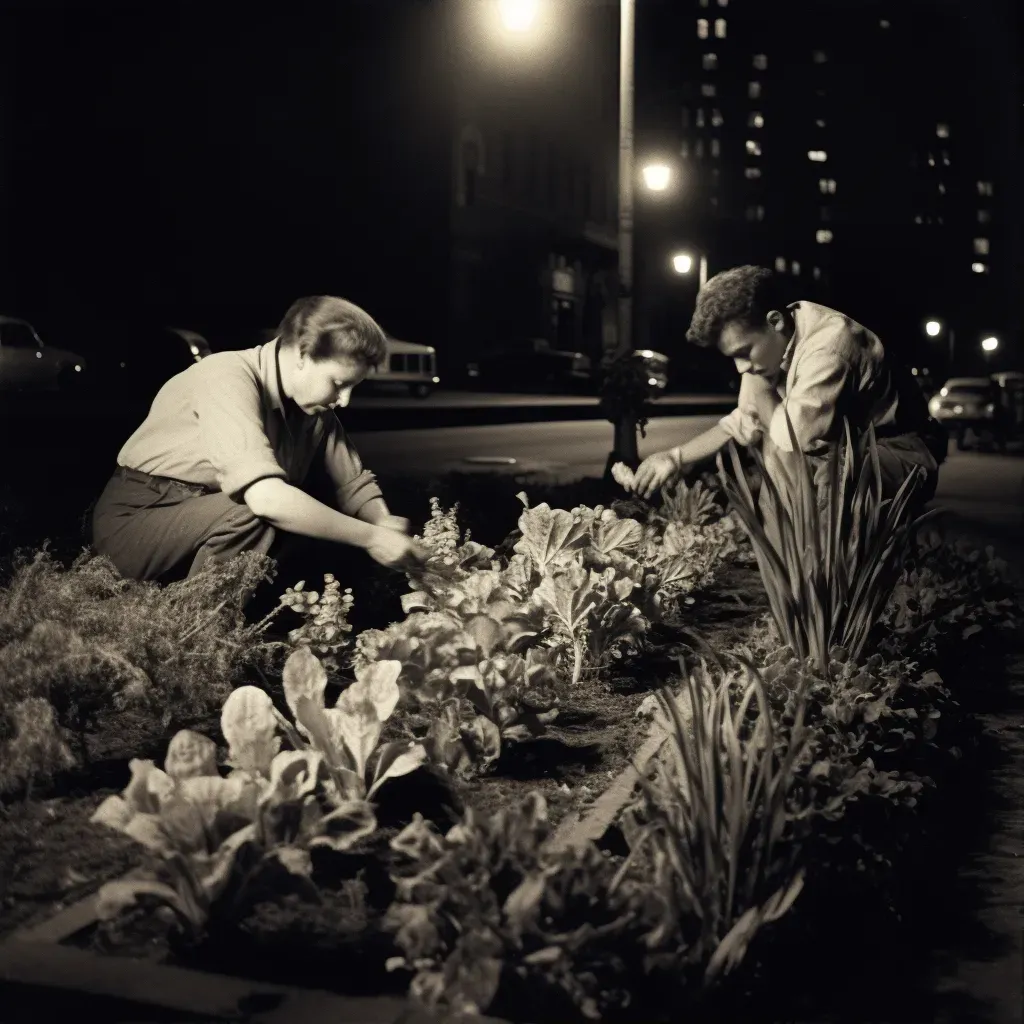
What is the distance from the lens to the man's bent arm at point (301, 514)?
4.71m

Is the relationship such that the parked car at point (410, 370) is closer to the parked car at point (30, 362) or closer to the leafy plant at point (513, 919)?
the parked car at point (30, 362)

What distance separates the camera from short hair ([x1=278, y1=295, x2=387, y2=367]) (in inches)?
193

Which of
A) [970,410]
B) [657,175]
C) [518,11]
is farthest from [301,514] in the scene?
[970,410]

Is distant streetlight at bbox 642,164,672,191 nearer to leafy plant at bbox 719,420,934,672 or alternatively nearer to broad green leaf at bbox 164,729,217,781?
leafy plant at bbox 719,420,934,672

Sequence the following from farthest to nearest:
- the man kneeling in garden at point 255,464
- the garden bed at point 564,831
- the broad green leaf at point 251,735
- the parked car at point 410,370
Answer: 1. the parked car at point 410,370
2. the man kneeling in garden at point 255,464
3. the broad green leaf at point 251,735
4. the garden bed at point 564,831

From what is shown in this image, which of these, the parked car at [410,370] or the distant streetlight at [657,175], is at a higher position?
the distant streetlight at [657,175]

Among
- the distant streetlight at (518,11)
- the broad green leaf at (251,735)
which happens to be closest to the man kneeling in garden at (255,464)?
the broad green leaf at (251,735)

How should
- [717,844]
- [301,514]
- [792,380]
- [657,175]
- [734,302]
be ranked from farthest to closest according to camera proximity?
1. [657,175]
2. [792,380]
3. [734,302]
4. [301,514]
5. [717,844]

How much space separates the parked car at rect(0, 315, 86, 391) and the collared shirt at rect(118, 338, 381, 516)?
24.3 meters

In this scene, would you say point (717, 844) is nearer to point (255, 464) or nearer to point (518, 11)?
point (255, 464)

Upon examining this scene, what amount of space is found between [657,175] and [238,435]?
606 inches

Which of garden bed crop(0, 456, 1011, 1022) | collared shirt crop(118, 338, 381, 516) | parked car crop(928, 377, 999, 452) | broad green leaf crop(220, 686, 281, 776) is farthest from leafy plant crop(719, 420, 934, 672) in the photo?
parked car crop(928, 377, 999, 452)

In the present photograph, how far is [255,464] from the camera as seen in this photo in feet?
15.9

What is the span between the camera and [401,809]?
400cm
